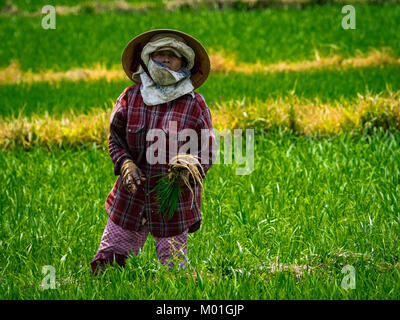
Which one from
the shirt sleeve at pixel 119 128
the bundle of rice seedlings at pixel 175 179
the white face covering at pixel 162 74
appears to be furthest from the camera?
the shirt sleeve at pixel 119 128

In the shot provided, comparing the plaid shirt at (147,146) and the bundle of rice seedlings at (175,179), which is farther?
the plaid shirt at (147,146)

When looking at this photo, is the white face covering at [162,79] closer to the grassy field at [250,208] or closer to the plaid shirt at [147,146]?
the plaid shirt at [147,146]

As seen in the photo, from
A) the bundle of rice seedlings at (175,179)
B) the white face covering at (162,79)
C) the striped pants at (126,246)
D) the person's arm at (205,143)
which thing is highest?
the white face covering at (162,79)

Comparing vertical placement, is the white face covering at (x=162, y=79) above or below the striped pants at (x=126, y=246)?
above

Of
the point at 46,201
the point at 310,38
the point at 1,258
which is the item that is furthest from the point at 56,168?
the point at 310,38

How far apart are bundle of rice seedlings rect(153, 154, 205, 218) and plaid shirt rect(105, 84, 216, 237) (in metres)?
0.07

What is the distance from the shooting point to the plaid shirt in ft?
9.91

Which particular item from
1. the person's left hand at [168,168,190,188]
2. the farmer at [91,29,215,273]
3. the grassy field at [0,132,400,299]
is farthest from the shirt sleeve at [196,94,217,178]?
the grassy field at [0,132,400,299]

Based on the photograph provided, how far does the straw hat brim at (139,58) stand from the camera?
3.09 m

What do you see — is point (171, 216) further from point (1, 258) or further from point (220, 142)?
point (220, 142)

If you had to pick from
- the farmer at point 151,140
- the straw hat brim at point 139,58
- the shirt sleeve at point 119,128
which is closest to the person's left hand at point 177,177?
the farmer at point 151,140

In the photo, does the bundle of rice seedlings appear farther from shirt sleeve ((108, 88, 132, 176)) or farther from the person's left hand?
shirt sleeve ((108, 88, 132, 176))

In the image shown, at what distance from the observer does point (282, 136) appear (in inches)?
232

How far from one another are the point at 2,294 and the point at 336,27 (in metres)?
9.84
